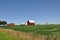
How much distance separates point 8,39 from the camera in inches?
829

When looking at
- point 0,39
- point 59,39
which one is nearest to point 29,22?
point 59,39

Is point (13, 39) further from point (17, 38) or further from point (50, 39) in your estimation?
point (50, 39)

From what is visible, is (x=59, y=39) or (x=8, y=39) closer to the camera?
(x=8, y=39)

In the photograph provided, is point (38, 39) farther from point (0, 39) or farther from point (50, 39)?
point (0, 39)

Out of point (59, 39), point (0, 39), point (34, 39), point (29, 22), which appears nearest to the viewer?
point (0, 39)

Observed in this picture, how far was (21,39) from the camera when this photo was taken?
22.0m

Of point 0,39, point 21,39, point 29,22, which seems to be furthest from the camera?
point 29,22

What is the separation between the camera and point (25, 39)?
22.4 m

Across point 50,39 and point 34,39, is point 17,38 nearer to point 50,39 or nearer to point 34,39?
point 34,39

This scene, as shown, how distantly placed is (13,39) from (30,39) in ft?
8.31

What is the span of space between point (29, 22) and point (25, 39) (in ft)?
205

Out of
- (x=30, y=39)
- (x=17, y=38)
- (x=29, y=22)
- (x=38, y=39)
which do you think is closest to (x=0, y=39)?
(x=17, y=38)

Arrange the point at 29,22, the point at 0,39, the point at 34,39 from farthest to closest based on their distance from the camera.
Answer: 1. the point at 29,22
2. the point at 34,39
3. the point at 0,39

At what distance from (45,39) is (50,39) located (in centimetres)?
69
